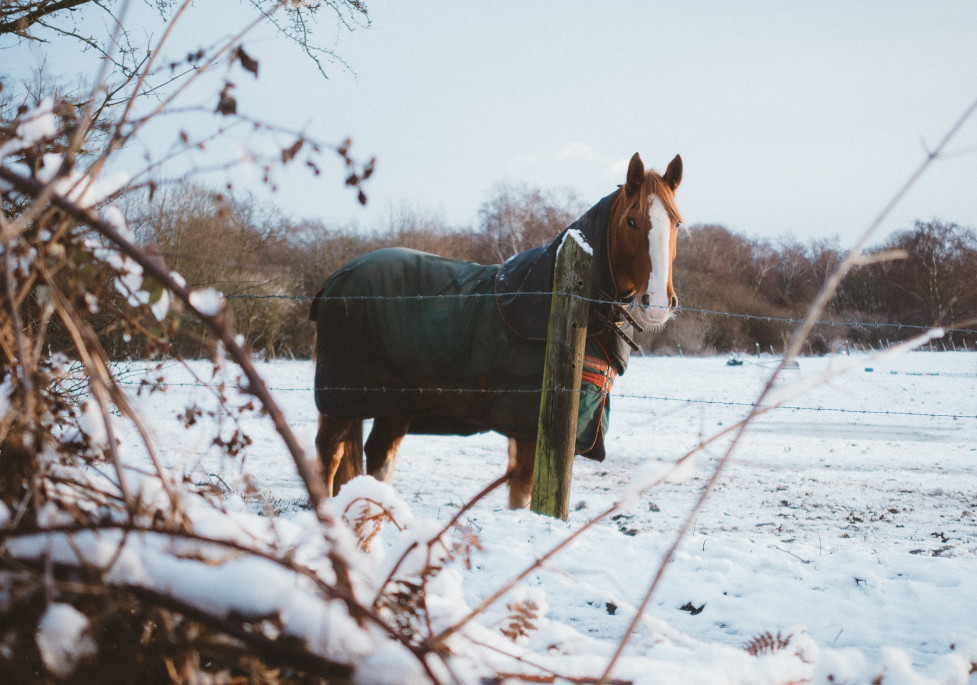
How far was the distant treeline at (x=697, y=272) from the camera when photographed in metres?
13.0

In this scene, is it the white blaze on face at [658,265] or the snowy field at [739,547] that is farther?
the white blaze on face at [658,265]

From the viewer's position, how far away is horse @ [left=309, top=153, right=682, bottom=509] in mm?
3490

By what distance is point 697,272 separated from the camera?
31312mm

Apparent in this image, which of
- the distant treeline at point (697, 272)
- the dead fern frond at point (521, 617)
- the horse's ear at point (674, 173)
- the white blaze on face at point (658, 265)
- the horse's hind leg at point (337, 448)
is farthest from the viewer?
the distant treeline at point (697, 272)

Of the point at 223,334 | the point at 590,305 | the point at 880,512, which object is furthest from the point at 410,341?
the point at 880,512

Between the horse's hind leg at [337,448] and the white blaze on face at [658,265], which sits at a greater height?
the white blaze on face at [658,265]

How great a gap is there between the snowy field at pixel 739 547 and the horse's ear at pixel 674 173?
1.36 m

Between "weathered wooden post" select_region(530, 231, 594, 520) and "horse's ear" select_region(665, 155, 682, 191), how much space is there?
64 cm

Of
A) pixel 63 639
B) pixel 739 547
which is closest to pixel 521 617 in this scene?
pixel 63 639

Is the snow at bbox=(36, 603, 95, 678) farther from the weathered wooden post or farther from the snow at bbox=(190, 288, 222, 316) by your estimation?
the weathered wooden post

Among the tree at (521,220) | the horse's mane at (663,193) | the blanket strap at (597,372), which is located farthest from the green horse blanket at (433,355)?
the tree at (521,220)

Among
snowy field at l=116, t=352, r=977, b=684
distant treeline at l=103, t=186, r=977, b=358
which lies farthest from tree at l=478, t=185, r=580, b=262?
snowy field at l=116, t=352, r=977, b=684

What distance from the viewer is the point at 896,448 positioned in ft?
25.5

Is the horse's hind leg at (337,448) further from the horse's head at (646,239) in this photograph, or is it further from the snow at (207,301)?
the snow at (207,301)
